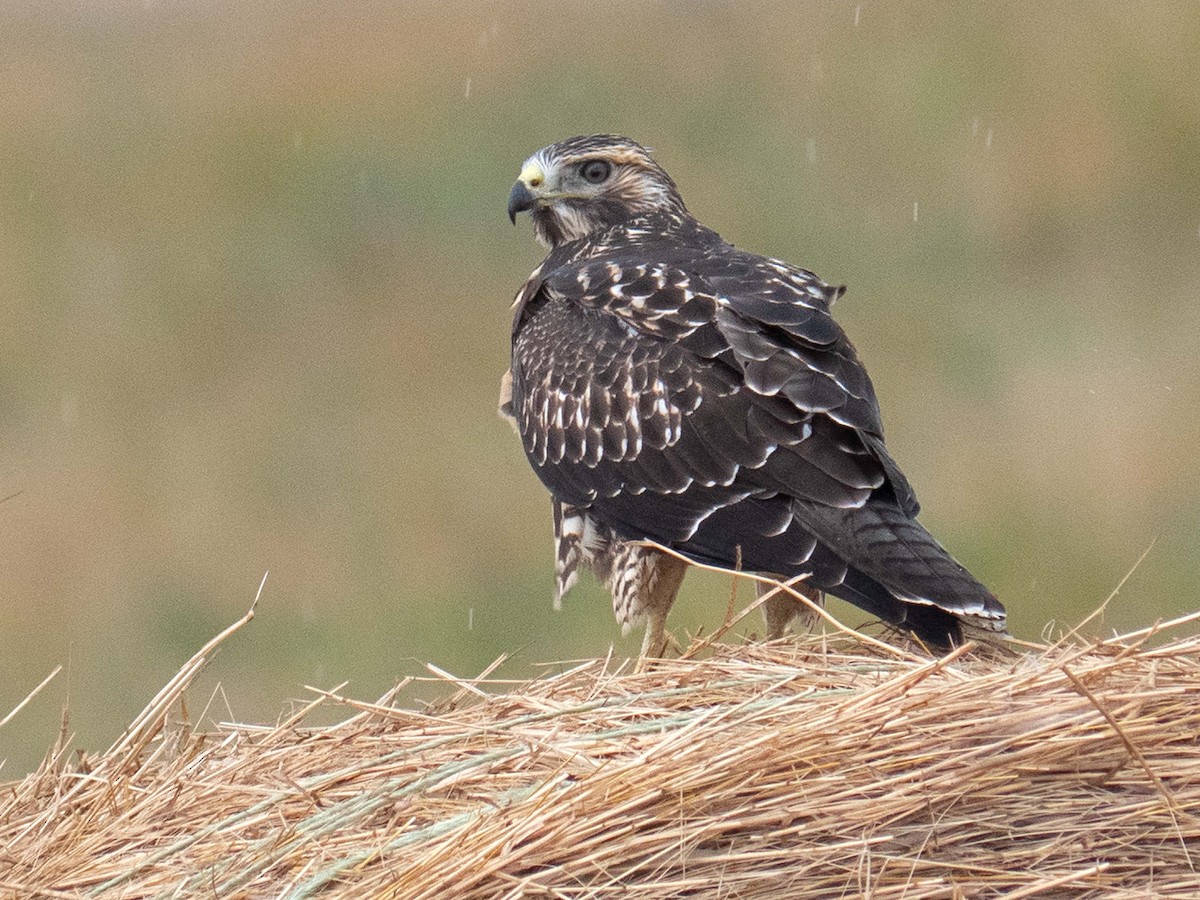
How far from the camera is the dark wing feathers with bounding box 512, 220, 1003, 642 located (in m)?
4.41

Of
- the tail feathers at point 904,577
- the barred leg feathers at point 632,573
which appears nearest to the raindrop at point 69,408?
the barred leg feathers at point 632,573

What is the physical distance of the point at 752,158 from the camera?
40.7 feet

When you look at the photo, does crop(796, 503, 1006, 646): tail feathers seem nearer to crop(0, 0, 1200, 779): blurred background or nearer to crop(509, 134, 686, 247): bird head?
crop(509, 134, 686, 247): bird head

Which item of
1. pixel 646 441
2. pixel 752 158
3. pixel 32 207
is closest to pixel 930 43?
pixel 752 158

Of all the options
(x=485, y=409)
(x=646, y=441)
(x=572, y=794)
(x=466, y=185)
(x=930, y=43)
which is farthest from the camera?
(x=930, y=43)

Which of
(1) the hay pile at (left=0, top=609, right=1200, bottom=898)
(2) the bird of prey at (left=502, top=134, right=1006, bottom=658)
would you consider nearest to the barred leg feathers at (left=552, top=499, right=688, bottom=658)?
(2) the bird of prey at (left=502, top=134, right=1006, bottom=658)

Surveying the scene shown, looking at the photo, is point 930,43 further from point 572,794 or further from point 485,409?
point 572,794

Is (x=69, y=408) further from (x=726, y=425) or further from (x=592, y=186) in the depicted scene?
(x=726, y=425)

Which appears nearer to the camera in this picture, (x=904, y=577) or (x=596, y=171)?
(x=904, y=577)

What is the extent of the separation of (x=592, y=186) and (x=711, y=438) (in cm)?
154

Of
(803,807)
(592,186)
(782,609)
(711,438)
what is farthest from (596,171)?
(803,807)

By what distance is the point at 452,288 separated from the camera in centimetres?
1178

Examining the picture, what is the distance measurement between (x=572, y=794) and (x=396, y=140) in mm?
10065

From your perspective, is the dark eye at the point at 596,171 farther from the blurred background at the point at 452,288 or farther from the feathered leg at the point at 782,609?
the blurred background at the point at 452,288
